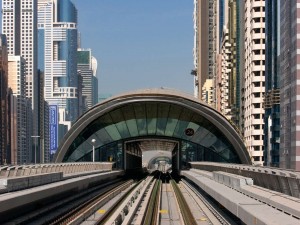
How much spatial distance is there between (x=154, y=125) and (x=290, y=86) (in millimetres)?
25266

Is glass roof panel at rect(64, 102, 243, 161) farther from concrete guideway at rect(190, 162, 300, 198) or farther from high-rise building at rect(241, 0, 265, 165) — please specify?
high-rise building at rect(241, 0, 265, 165)

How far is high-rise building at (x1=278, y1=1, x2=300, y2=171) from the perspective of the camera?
290 ft

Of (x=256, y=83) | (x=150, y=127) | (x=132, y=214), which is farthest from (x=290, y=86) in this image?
(x=132, y=214)

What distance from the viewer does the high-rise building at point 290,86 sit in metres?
88.4

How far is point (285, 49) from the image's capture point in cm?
9769

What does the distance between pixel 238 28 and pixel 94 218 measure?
454 feet

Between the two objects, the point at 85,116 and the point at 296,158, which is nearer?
the point at 85,116

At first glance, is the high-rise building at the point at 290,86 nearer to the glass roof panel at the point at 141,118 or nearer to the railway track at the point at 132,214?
the glass roof panel at the point at 141,118

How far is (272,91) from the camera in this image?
4525 inches

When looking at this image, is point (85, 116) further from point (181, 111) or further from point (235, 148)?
point (235, 148)

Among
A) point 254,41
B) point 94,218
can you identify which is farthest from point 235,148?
point 254,41

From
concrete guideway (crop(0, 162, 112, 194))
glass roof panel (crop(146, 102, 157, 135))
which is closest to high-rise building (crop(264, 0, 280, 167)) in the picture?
glass roof panel (crop(146, 102, 157, 135))

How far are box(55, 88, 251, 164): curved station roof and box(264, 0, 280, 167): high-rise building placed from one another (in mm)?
35773

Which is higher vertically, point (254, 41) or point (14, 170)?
point (254, 41)
